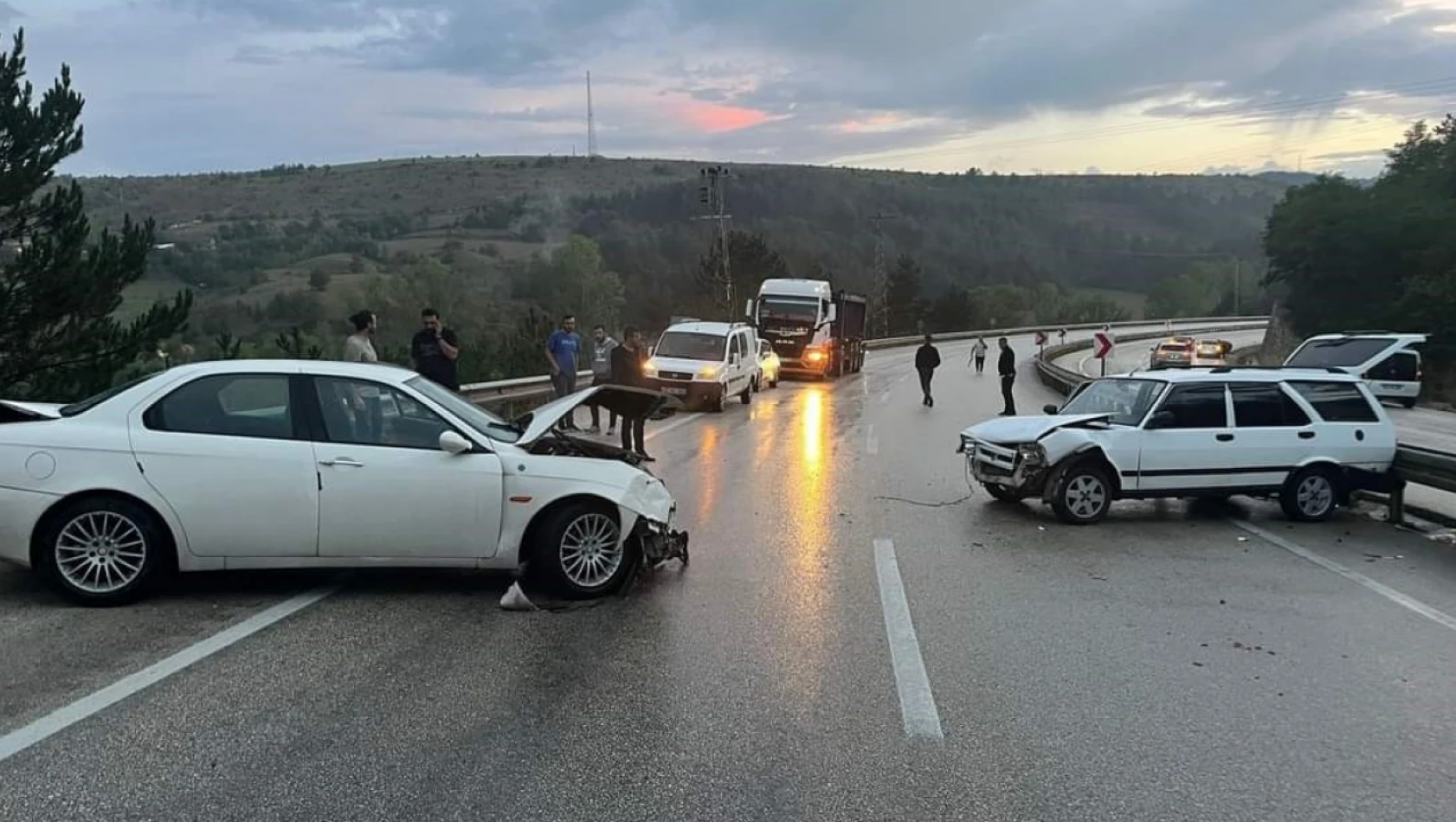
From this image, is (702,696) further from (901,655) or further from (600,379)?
(600,379)

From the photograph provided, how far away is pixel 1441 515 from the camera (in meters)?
11.0

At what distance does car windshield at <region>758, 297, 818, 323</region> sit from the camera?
37938mm

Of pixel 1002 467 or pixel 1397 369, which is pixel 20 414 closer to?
pixel 1002 467

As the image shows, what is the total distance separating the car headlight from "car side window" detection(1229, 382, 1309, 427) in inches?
80.3

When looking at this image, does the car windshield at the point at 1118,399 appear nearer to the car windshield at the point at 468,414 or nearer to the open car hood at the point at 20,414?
the car windshield at the point at 468,414

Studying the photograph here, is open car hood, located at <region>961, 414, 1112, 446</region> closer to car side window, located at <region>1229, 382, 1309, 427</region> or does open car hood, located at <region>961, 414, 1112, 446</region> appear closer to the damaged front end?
the damaged front end

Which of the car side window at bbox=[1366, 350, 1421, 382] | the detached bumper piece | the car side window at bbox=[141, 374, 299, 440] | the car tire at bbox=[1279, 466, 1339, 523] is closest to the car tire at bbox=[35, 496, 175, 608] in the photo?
the car side window at bbox=[141, 374, 299, 440]

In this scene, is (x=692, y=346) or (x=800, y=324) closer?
(x=692, y=346)

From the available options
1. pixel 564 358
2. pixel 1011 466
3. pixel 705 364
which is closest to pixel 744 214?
pixel 705 364

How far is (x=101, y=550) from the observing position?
660 centimetres

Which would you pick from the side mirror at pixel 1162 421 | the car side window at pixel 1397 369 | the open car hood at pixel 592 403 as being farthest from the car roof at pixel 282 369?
the car side window at pixel 1397 369

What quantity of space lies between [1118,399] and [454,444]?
7.40m

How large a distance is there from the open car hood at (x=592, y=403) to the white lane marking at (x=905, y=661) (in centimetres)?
220

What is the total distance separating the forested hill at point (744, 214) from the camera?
90.7 meters
